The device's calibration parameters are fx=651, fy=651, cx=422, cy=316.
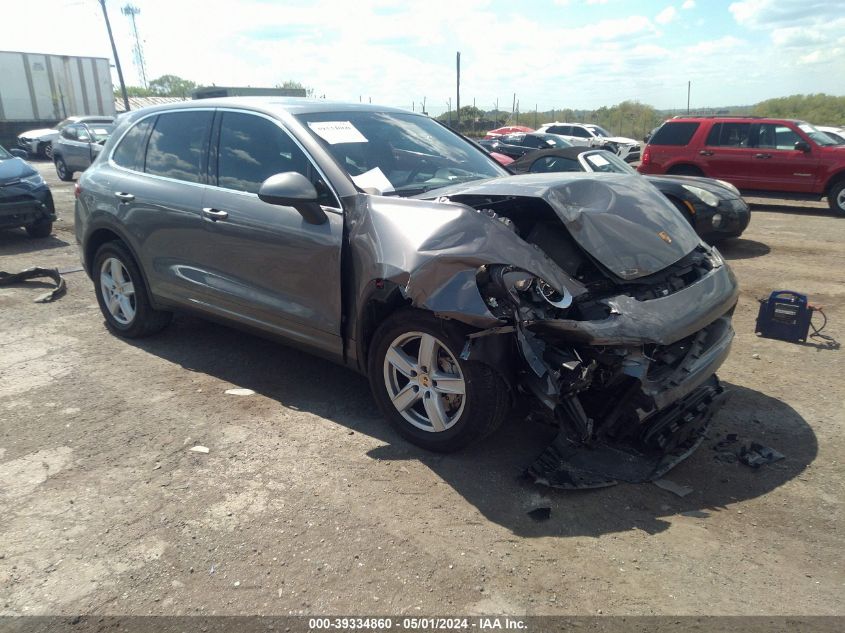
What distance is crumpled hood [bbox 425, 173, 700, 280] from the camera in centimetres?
346

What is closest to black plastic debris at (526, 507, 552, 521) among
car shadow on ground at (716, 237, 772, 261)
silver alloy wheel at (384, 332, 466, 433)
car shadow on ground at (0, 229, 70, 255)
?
silver alloy wheel at (384, 332, 466, 433)

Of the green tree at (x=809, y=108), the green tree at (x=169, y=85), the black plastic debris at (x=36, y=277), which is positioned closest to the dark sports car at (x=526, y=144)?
the black plastic debris at (x=36, y=277)

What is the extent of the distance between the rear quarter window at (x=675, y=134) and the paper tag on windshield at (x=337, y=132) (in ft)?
35.6

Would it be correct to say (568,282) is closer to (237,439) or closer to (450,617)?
(450,617)

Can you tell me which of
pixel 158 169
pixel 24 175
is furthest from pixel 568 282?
pixel 24 175

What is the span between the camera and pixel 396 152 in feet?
14.2

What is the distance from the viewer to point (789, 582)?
8.57 feet

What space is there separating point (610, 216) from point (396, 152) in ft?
4.92

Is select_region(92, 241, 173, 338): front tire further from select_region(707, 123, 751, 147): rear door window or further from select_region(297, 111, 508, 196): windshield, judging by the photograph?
select_region(707, 123, 751, 147): rear door window

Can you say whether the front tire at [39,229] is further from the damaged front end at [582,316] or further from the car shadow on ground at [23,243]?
the damaged front end at [582,316]

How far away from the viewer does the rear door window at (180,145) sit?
464 centimetres

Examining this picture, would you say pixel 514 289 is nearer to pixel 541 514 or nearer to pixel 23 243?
pixel 541 514

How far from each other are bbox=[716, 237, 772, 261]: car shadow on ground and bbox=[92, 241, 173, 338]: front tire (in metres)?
6.95

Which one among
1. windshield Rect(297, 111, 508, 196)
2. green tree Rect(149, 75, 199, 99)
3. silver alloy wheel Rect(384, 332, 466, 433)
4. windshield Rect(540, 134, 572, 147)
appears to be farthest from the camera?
green tree Rect(149, 75, 199, 99)
